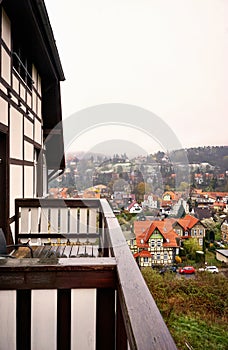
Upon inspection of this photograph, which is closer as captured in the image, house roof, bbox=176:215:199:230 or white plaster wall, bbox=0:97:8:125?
white plaster wall, bbox=0:97:8:125

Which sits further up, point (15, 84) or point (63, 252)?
point (15, 84)

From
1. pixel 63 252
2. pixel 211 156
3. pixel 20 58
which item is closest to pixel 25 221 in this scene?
pixel 63 252

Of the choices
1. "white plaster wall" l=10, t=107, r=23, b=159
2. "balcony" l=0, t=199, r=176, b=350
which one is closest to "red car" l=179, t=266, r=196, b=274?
"white plaster wall" l=10, t=107, r=23, b=159

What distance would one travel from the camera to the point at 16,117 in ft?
13.5

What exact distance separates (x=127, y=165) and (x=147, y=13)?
10.1 metres

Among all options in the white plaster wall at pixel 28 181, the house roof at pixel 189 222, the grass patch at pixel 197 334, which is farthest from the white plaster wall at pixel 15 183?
the grass patch at pixel 197 334

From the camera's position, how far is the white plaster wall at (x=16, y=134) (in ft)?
12.7

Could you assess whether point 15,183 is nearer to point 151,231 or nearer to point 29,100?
point 29,100

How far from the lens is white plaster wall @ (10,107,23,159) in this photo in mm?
3867

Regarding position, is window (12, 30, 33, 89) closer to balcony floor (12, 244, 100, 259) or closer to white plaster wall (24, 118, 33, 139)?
white plaster wall (24, 118, 33, 139)

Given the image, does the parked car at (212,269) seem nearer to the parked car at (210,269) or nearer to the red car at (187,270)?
the parked car at (210,269)

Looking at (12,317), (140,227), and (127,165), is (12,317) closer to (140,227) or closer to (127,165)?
(127,165)

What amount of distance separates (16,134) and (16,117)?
22 cm

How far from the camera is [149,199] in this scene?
4480mm
